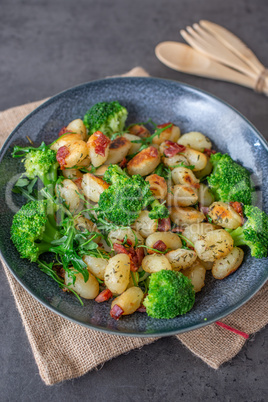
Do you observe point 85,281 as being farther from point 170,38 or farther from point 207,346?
point 170,38

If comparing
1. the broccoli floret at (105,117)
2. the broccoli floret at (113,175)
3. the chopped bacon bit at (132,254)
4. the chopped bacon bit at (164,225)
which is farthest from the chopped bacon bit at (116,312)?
the broccoli floret at (105,117)

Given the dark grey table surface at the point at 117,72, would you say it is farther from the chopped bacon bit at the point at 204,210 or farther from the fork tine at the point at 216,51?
the chopped bacon bit at the point at 204,210

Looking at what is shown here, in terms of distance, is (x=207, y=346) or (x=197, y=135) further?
(x=197, y=135)

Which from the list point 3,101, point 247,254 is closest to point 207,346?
point 247,254

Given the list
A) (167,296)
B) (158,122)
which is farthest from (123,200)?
(158,122)

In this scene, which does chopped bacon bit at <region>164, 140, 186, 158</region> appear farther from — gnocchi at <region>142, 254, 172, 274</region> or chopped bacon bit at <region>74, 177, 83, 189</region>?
gnocchi at <region>142, 254, 172, 274</region>

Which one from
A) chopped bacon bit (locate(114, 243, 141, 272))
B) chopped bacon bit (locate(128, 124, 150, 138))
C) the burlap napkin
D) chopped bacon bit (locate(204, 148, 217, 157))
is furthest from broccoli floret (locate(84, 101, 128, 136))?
the burlap napkin

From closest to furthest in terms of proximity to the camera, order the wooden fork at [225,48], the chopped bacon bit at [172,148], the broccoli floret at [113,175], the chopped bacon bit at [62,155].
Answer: the broccoli floret at [113,175] < the chopped bacon bit at [62,155] < the chopped bacon bit at [172,148] < the wooden fork at [225,48]
